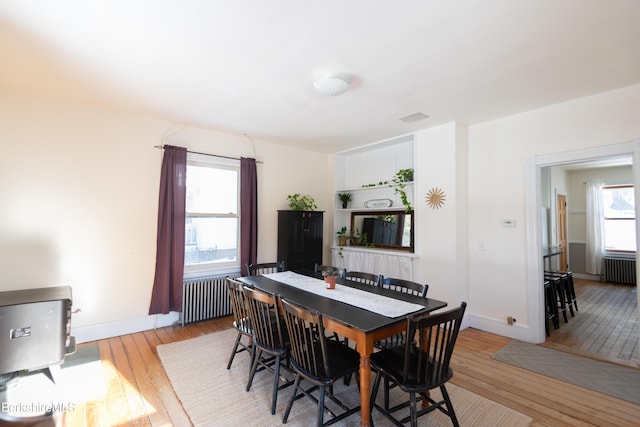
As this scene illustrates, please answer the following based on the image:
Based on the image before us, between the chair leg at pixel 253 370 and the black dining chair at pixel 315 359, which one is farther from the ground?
the black dining chair at pixel 315 359

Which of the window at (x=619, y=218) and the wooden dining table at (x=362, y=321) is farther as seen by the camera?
the window at (x=619, y=218)

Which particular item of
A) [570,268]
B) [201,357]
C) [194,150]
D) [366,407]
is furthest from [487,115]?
[570,268]

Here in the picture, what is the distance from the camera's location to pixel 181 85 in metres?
2.88

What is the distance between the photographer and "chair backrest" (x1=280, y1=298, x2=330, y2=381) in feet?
5.94

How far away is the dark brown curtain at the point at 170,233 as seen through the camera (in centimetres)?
381

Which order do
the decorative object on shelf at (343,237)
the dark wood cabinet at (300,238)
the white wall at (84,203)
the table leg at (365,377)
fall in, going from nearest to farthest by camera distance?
1. the table leg at (365,377)
2. the white wall at (84,203)
3. the dark wood cabinet at (300,238)
4. the decorative object on shelf at (343,237)

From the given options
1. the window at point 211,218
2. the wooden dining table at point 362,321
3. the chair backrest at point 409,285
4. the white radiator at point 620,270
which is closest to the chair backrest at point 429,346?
the wooden dining table at point 362,321

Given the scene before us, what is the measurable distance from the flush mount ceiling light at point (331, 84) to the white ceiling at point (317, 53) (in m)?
0.08

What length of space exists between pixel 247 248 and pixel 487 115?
12.2 feet

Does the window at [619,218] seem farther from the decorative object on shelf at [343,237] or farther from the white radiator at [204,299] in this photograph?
the white radiator at [204,299]

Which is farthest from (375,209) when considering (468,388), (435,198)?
(468,388)

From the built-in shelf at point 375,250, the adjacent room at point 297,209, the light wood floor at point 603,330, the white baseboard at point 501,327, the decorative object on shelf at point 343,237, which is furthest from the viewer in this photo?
the decorative object on shelf at point 343,237

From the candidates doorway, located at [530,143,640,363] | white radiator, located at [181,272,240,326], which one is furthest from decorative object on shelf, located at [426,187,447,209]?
white radiator, located at [181,272,240,326]

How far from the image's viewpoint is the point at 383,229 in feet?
16.4
